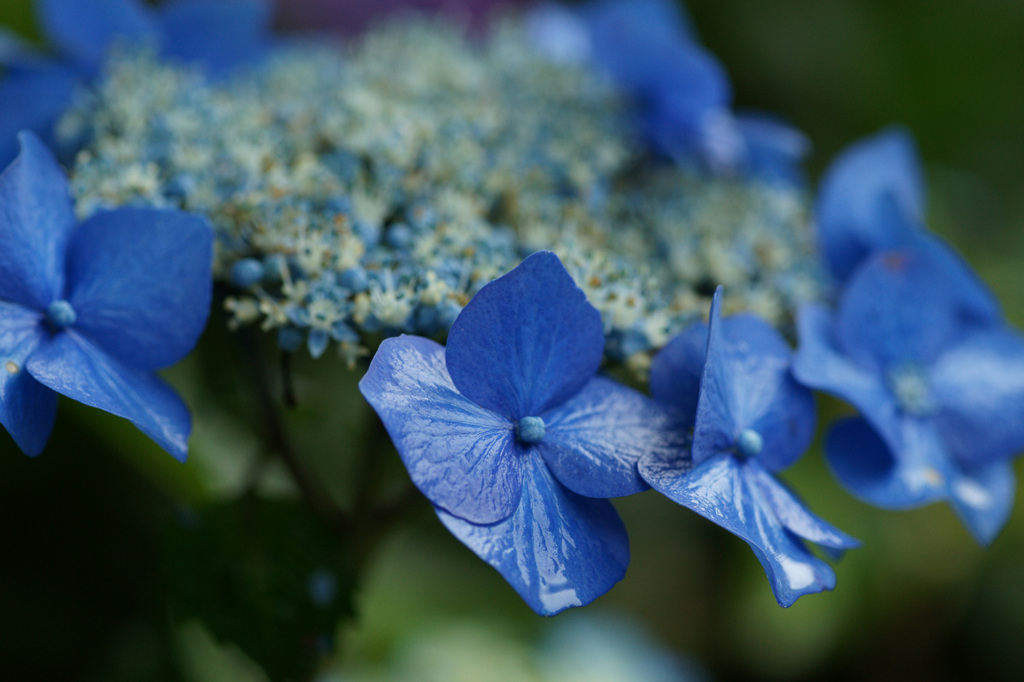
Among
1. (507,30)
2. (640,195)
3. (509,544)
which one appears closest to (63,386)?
(509,544)

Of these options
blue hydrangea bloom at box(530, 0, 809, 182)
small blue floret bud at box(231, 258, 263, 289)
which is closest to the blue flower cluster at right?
blue hydrangea bloom at box(530, 0, 809, 182)

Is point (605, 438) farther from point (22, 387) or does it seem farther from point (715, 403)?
point (22, 387)

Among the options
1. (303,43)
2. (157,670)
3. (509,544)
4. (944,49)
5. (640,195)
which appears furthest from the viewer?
(944,49)

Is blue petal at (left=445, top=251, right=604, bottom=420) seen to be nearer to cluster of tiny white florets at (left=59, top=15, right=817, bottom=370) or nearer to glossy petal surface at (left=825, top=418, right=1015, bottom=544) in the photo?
cluster of tiny white florets at (left=59, top=15, right=817, bottom=370)

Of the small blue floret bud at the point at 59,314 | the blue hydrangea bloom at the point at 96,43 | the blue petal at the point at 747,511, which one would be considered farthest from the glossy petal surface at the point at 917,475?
the blue hydrangea bloom at the point at 96,43

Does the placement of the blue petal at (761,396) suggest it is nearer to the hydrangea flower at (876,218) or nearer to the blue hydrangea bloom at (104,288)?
the hydrangea flower at (876,218)

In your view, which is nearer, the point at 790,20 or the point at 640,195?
the point at 640,195

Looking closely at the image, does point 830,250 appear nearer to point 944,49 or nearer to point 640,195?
point 640,195

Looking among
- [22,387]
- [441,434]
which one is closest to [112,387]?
[22,387]
